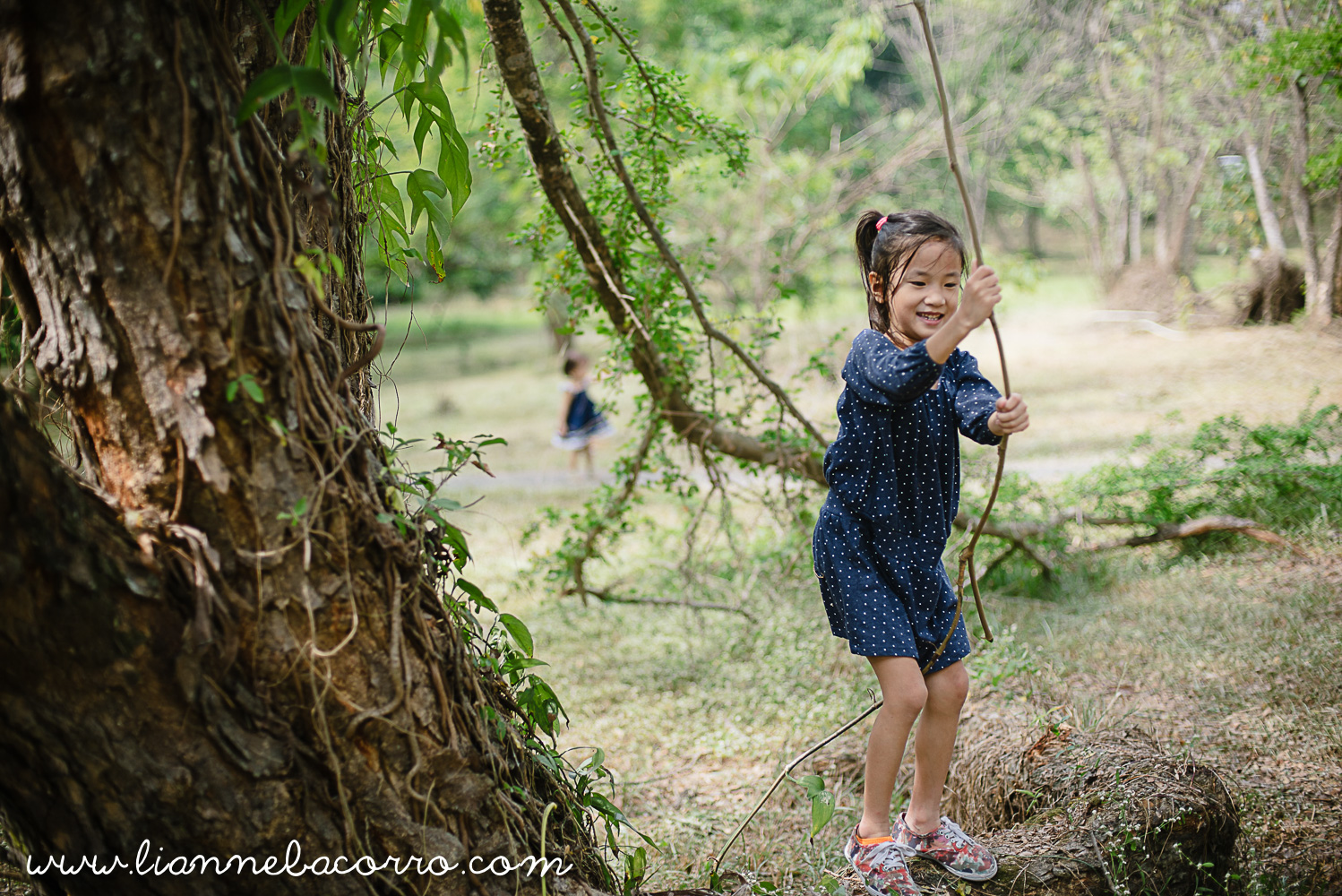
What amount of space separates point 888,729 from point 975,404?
75 centimetres

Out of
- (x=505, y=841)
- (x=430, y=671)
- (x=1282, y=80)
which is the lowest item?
(x=505, y=841)

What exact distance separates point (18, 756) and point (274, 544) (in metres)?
0.43

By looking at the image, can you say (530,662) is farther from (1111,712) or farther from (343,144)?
(1111,712)

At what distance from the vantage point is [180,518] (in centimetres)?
132

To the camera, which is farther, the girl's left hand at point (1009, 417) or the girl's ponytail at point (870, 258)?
the girl's ponytail at point (870, 258)

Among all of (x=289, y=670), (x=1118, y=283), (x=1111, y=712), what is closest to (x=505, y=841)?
(x=289, y=670)

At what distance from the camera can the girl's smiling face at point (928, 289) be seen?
2006 mm

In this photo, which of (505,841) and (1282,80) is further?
(1282,80)

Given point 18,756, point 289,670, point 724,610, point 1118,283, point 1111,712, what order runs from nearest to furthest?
1. point 18,756
2. point 289,670
3. point 1111,712
4. point 724,610
5. point 1118,283

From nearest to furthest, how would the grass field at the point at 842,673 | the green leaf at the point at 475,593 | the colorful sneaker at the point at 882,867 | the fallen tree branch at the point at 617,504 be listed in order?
the green leaf at the point at 475,593
the colorful sneaker at the point at 882,867
the grass field at the point at 842,673
the fallen tree branch at the point at 617,504

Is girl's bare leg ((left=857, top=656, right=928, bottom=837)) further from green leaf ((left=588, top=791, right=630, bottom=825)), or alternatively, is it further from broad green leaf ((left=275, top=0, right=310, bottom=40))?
broad green leaf ((left=275, top=0, right=310, bottom=40))

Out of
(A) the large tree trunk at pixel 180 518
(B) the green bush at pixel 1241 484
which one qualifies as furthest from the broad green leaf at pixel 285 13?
(B) the green bush at pixel 1241 484

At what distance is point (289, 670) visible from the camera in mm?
1373

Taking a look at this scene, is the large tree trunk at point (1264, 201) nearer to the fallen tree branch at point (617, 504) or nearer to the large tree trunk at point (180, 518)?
the fallen tree branch at point (617, 504)
